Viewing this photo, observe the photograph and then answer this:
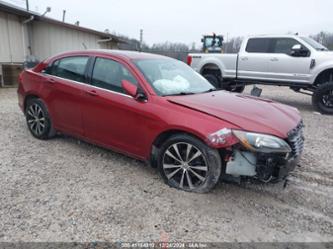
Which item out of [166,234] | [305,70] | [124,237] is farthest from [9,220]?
[305,70]

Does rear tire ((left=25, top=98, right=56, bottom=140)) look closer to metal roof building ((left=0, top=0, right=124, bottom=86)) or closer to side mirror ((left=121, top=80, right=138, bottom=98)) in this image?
side mirror ((left=121, top=80, right=138, bottom=98))

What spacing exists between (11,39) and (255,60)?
10792 millimetres

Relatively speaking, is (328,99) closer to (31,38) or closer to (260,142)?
(260,142)

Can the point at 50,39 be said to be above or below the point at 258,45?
below

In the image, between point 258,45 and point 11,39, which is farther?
point 11,39

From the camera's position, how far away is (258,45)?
9602 millimetres

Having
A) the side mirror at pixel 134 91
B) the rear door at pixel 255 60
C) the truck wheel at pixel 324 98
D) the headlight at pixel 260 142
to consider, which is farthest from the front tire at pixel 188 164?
the rear door at pixel 255 60

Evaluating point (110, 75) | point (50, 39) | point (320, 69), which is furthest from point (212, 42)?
point (110, 75)

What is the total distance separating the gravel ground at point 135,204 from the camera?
9.16 ft

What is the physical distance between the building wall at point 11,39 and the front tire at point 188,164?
468 inches

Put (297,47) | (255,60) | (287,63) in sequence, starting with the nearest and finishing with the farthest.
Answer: (297,47) → (287,63) → (255,60)

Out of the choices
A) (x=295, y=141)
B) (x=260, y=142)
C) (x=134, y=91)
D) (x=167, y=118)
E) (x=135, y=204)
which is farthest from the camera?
(x=134, y=91)

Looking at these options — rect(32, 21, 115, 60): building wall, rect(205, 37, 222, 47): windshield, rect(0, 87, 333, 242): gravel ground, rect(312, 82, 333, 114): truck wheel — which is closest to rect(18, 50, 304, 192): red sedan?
rect(0, 87, 333, 242): gravel ground

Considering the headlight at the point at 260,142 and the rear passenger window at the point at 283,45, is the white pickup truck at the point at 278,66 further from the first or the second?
the headlight at the point at 260,142
